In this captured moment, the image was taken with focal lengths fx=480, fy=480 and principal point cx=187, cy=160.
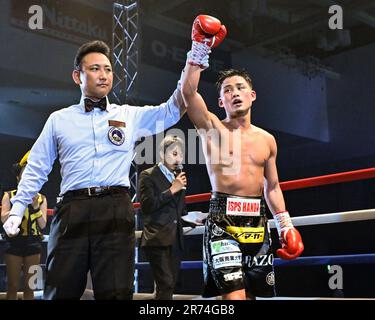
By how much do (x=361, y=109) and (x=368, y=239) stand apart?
1827mm

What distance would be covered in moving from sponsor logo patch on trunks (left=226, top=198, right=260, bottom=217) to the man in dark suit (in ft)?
2.78

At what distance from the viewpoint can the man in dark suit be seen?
Answer: 2.52 metres

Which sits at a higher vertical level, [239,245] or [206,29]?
[206,29]

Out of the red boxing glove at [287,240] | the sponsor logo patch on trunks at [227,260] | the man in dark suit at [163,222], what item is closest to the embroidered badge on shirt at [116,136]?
the sponsor logo patch on trunks at [227,260]

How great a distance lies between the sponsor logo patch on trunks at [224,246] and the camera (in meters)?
1.71

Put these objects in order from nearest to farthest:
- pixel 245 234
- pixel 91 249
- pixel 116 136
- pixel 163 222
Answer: pixel 91 249, pixel 116 136, pixel 245 234, pixel 163 222

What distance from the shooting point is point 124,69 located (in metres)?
5.58

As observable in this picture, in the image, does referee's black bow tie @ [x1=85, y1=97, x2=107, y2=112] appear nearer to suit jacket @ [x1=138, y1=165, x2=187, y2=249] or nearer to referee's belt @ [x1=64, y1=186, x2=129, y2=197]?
referee's belt @ [x1=64, y1=186, x2=129, y2=197]

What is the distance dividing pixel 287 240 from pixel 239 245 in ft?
0.76

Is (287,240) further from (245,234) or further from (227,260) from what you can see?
(227,260)

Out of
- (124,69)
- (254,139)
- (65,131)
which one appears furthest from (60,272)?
(124,69)

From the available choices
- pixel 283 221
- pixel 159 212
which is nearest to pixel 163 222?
pixel 159 212

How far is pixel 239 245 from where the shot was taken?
1743 millimetres

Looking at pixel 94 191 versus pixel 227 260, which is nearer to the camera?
pixel 94 191
